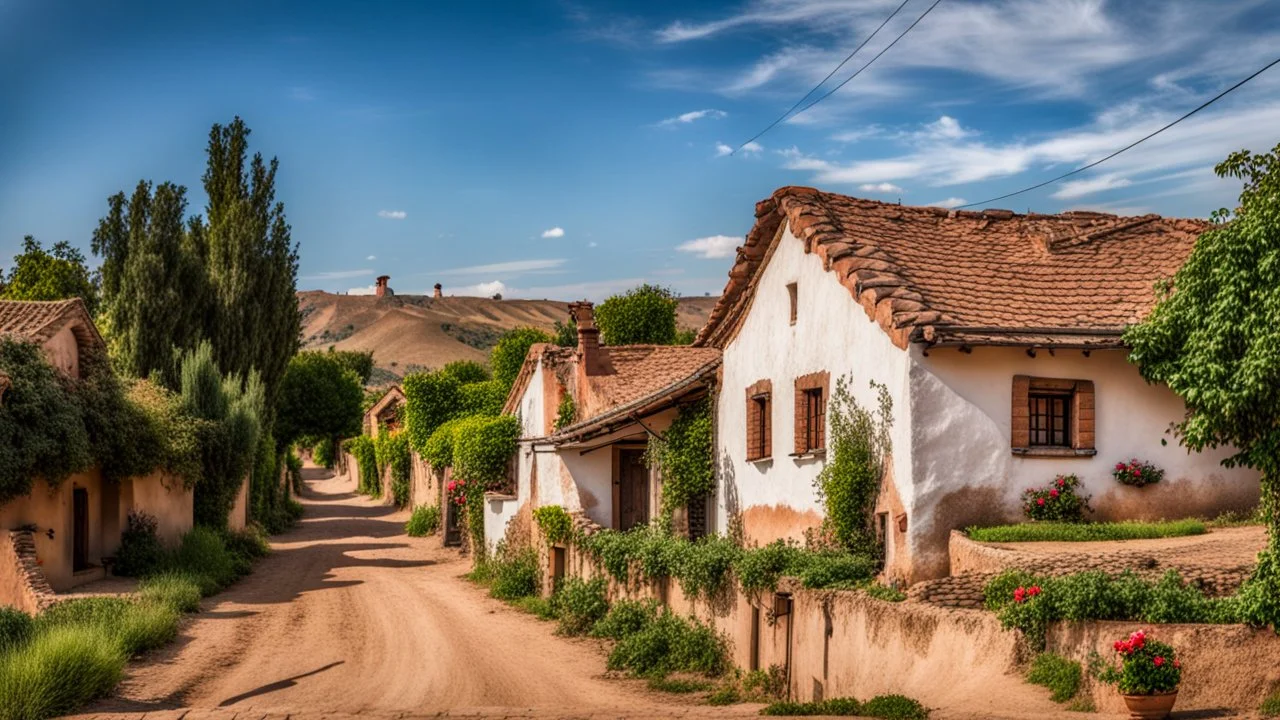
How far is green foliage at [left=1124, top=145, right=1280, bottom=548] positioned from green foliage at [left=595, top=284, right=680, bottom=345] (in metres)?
27.4

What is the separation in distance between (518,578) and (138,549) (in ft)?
26.3

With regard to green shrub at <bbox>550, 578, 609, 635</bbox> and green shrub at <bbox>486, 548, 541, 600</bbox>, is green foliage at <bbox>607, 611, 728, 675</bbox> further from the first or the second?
green shrub at <bbox>486, 548, 541, 600</bbox>

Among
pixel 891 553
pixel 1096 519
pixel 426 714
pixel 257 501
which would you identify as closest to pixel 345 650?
pixel 426 714

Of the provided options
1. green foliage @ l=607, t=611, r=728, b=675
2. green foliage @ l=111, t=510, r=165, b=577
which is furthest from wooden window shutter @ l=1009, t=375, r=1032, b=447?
green foliage @ l=111, t=510, r=165, b=577

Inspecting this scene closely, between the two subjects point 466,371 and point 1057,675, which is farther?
point 466,371

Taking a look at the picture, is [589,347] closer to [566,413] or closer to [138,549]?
[566,413]

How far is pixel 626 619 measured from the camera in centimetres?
2316

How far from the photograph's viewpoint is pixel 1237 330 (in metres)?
13.7

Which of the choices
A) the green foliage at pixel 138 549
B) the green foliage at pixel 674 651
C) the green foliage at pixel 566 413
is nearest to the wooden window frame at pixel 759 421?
the green foliage at pixel 674 651

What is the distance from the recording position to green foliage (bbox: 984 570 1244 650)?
42.3ft

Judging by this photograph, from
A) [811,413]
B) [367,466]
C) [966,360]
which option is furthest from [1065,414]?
[367,466]

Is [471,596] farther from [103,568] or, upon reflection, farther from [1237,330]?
[1237,330]

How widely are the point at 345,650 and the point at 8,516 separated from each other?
7.24 m

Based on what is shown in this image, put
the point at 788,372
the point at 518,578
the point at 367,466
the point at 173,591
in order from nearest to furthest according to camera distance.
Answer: the point at 788,372 < the point at 173,591 < the point at 518,578 < the point at 367,466
